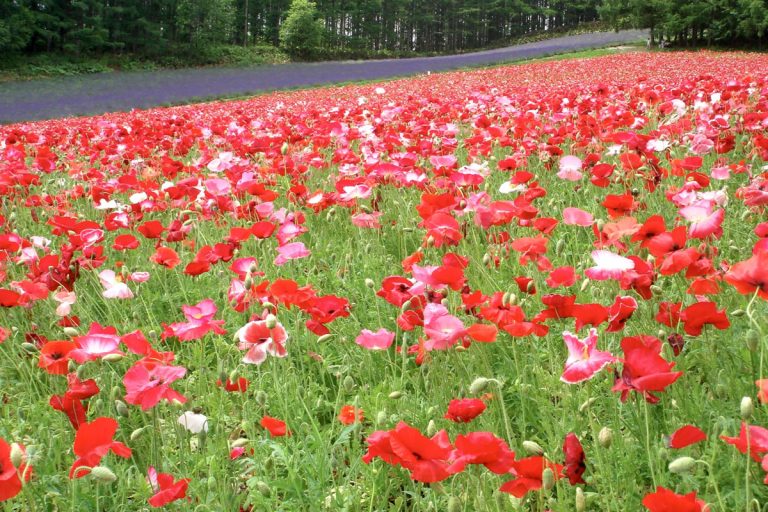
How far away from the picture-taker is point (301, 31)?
4388 cm

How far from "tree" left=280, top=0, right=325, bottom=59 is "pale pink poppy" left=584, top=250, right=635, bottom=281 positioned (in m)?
44.7

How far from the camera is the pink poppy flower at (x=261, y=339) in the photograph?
154 centimetres

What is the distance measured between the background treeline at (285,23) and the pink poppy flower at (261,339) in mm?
33123

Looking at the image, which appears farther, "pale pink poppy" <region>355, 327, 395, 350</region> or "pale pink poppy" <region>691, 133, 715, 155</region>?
"pale pink poppy" <region>691, 133, 715, 155</region>

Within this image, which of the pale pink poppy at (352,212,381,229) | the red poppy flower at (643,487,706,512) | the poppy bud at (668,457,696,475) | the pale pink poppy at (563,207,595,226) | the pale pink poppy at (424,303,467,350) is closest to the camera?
the red poppy flower at (643,487,706,512)

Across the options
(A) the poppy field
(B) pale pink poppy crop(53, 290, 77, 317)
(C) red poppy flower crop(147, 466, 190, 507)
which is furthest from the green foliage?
(C) red poppy flower crop(147, 466, 190, 507)

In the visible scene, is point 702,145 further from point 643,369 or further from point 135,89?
point 135,89

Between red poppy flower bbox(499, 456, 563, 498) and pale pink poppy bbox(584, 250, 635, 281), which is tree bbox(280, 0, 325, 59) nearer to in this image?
pale pink poppy bbox(584, 250, 635, 281)

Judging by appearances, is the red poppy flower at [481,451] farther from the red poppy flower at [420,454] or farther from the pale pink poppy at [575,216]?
the pale pink poppy at [575,216]

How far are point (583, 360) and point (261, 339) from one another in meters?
0.78

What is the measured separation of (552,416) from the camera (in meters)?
1.83

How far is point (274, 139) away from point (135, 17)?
1659 inches

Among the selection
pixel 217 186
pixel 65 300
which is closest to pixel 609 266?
pixel 65 300

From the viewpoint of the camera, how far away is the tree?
43.4 metres
